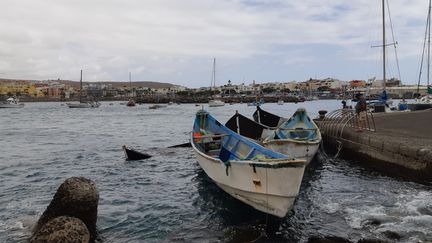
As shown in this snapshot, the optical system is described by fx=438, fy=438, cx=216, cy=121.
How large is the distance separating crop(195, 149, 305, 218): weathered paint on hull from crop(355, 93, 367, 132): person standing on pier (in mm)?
10980

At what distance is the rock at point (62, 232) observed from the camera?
7.89 meters

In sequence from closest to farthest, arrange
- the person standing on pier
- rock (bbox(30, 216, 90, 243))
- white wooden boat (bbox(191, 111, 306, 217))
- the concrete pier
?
1. rock (bbox(30, 216, 90, 243))
2. white wooden boat (bbox(191, 111, 306, 217))
3. the concrete pier
4. the person standing on pier

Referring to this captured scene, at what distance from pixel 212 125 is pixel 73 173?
6333 millimetres

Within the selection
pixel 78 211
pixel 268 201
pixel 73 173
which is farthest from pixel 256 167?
pixel 73 173

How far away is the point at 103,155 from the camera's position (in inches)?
966

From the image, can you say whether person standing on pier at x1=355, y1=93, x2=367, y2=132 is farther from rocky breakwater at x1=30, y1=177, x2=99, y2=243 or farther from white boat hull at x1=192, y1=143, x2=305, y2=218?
rocky breakwater at x1=30, y1=177, x2=99, y2=243

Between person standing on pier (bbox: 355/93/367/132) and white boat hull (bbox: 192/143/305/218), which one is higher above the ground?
person standing on pier (bbox: 355/93/367/132)

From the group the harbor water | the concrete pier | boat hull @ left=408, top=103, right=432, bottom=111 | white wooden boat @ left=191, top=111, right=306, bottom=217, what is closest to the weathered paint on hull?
white wooden boat @ left=191, top=111, right=306, bottom=217

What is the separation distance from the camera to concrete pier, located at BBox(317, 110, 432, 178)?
14.2m

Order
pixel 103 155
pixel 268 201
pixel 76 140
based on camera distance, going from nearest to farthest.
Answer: pixel 268 201
pixel 103 155
pixel 76 140

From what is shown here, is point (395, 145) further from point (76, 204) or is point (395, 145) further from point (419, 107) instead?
point (419, 107)

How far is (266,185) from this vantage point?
32.5 feet

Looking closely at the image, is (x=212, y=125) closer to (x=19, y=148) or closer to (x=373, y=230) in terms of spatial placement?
(x=373, y=230)

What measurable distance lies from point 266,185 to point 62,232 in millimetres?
4416
